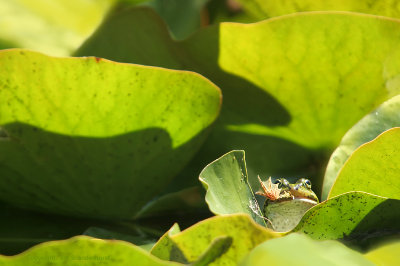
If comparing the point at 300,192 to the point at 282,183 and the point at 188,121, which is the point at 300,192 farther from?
the point at 188,121

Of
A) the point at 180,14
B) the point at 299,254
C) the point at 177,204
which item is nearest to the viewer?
the point at 299,254

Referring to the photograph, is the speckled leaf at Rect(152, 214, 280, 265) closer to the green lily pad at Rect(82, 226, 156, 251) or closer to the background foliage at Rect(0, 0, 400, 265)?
the background foliage at Rect(0, 0, 400, 265)

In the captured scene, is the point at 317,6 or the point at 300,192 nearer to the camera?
the point at 300,192

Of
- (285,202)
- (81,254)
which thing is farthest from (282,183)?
(81,254)

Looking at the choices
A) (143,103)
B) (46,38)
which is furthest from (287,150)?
(46,38)

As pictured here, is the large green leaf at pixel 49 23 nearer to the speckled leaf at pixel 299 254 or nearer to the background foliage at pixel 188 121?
the background foliage at pixel 188 121

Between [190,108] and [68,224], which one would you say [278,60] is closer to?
[190,108]

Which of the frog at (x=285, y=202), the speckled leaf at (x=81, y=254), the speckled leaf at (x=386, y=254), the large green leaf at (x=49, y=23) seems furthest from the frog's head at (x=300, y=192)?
the large green leaf at (x=49, y=23)
